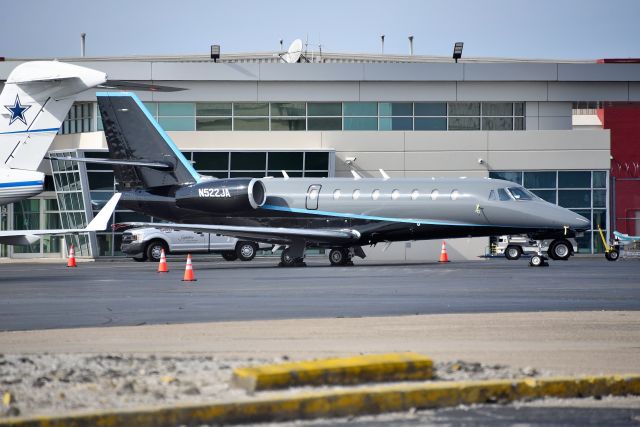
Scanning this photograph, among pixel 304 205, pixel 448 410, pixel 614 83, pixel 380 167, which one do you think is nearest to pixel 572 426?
pixel 448 410

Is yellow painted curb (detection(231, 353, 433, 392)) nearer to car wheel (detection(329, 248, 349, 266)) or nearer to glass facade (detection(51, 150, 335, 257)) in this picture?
car wheel (detection(329, 248, 349, 266))

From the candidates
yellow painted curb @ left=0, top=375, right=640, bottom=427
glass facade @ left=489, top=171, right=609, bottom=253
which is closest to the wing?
glass facade @ left=489, top=171, right=609, bottom=253

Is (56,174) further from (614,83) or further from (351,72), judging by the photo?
(614,83)

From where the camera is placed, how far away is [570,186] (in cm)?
5266

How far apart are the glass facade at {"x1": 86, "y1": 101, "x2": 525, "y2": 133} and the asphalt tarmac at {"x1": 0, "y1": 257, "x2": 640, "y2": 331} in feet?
81.5

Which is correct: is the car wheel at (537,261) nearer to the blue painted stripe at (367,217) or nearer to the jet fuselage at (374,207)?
the jet fuselage at (374,207)

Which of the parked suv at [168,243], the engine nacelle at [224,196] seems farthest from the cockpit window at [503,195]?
the parked suv at [168,243]

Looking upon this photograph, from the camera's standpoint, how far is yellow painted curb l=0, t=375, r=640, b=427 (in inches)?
285

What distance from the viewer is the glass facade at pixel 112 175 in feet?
165

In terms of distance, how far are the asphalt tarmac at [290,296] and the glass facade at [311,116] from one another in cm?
2484

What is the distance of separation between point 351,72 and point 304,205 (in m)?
18.8

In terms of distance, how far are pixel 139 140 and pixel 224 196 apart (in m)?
3.72

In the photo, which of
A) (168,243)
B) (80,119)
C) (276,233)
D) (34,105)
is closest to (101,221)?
(34,105)

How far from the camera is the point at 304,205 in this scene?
36406 mm
